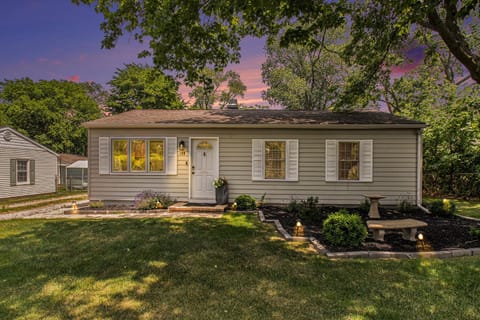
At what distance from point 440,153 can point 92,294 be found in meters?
14.3

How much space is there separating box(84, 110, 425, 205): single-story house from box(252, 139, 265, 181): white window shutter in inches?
1.3

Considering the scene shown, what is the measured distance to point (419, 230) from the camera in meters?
5.51

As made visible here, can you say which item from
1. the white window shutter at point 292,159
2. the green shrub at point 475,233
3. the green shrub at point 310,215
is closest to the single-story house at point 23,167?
the white window shutter at point 292,159

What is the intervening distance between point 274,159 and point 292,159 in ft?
1.99

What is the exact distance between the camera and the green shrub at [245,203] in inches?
310

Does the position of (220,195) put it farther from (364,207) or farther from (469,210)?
(469,210)

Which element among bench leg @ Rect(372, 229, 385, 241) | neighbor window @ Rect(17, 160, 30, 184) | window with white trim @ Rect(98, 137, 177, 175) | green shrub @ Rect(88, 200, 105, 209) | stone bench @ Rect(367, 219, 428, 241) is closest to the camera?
stone bench @ Rect(367, 219, 428, 241)

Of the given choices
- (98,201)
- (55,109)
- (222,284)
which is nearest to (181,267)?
(222,284)

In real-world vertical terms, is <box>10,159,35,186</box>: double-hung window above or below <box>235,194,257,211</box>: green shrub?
above

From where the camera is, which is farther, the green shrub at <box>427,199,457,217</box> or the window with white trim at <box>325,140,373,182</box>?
the window with white trim at <box>325,140,373,182</box>

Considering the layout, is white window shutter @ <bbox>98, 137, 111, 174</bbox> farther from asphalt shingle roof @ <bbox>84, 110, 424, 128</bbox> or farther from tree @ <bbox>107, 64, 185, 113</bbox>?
tree @ <bbox>107, 64, 185, 113</bbox>

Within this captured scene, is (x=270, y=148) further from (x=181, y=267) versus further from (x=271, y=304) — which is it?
(x=271, y=304)

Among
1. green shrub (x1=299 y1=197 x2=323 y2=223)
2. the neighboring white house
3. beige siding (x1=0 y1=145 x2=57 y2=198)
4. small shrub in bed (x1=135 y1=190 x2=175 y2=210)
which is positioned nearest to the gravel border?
green shrub (x1=299 y1=197 x2=323 y2=223)

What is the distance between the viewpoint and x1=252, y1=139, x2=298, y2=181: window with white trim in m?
8.45
